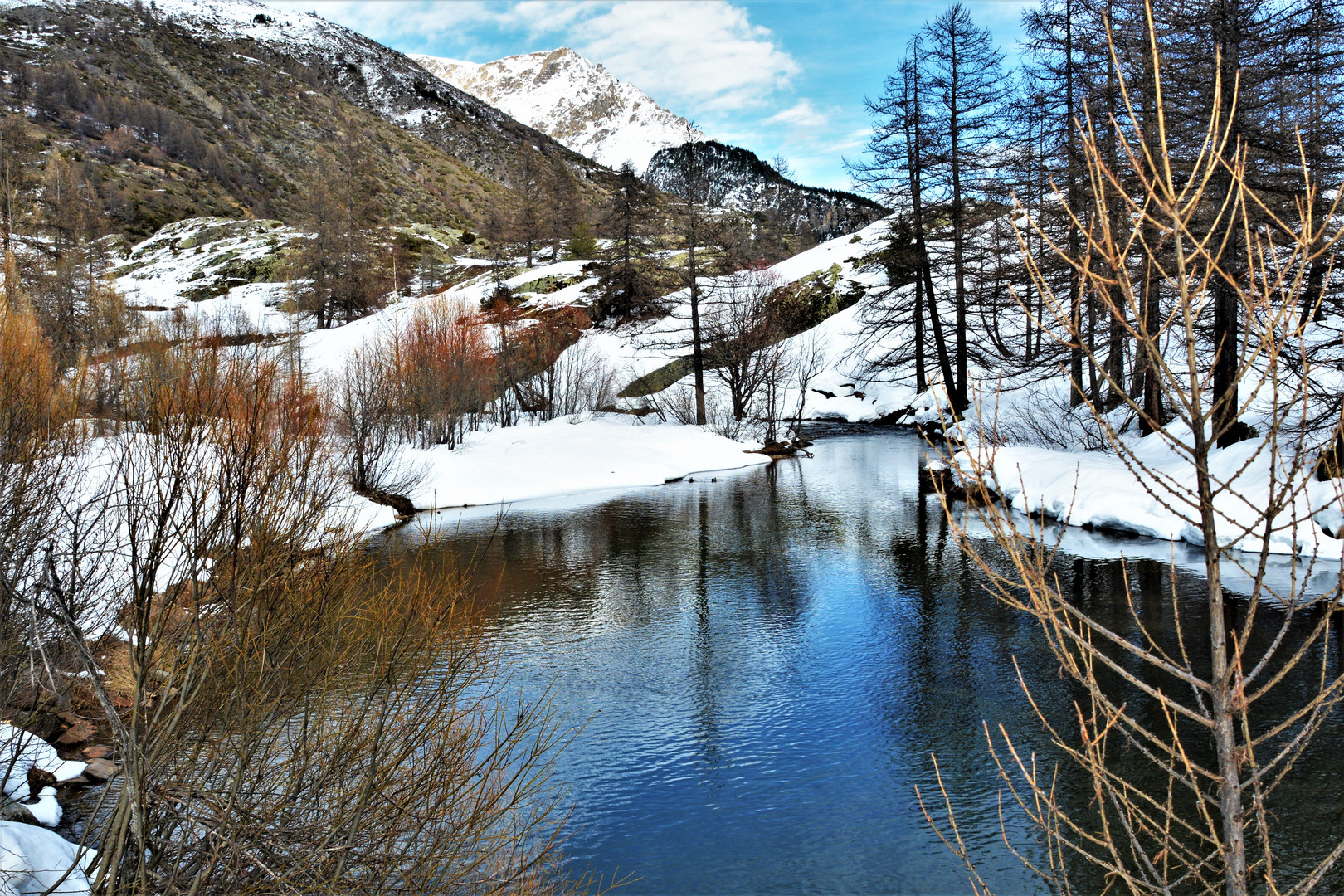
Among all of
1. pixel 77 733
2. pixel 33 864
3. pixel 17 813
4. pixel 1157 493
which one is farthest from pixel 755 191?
pixel 33 864

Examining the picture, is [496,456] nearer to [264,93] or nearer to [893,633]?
[893,633]

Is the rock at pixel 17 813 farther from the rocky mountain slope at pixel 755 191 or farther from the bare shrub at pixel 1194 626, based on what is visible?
the rocky mountain slope at pixel 755 191

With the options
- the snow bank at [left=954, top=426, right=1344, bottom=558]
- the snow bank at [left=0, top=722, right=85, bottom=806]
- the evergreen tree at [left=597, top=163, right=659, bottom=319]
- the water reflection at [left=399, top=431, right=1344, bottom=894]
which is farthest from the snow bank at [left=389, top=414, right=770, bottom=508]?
the snow bank at [left=0, top=722, right=85, bottom=806]

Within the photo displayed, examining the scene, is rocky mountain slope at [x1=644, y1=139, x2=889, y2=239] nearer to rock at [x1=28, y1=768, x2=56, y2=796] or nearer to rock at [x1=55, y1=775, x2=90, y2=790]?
rock at [x1=55, y1=775, x2=90, y2=790]

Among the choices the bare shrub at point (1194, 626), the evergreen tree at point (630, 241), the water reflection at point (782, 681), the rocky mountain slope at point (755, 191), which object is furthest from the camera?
the evergreen tree at point (630, 241)

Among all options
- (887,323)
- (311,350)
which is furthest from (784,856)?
(311,350)

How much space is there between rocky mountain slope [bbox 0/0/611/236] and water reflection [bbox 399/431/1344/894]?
33.9 metres

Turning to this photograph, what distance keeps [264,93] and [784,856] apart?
90.6 meters

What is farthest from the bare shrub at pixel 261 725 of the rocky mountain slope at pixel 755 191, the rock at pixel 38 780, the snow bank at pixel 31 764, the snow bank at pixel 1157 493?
the rocky mountain slope at pixel 755 191

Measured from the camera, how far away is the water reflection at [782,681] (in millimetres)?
5430

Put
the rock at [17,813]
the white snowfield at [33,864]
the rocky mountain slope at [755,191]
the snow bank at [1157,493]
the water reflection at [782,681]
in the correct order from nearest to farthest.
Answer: the white snowfield at [33,864], the rock at [17,813], the water reflection at [782,681], the snow bank at [1157,493], the rocky mountain slope at [755,191]

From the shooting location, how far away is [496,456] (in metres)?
21.4

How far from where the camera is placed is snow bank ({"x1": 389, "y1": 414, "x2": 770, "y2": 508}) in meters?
19.3

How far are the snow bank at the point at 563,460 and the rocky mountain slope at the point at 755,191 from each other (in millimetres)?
7858
